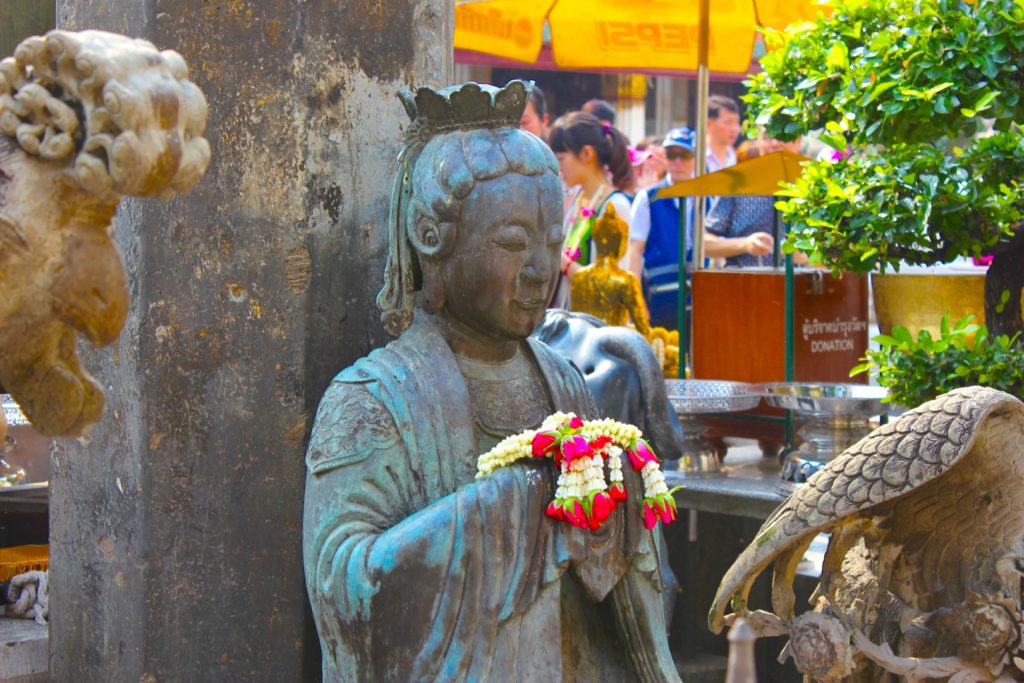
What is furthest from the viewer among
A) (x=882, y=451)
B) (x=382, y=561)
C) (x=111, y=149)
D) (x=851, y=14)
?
(x=851, y=14)

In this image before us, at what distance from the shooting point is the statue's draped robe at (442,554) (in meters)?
2.94

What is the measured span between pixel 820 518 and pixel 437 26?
1475 millimetres

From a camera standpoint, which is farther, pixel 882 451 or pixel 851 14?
pixel 851 14

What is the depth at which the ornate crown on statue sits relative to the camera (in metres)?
3.15

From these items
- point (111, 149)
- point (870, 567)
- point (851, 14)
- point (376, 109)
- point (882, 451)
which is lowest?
point (870, 567)

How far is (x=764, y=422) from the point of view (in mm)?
6871

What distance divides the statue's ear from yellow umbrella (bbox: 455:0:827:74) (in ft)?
18.7

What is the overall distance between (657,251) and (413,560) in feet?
19.7

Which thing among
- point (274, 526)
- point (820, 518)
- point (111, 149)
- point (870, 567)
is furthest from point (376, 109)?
point (111, 149)

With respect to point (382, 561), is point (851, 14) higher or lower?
higher

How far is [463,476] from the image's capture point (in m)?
3.11

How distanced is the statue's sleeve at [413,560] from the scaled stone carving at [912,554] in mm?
1182

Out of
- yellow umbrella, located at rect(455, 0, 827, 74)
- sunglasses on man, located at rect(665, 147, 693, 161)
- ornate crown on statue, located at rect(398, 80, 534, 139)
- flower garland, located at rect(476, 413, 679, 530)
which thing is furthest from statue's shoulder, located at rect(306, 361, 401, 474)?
sunglasses on man, located at rect(665, 147, 693, 161)

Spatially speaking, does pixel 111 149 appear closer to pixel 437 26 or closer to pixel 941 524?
pixel 437 26
